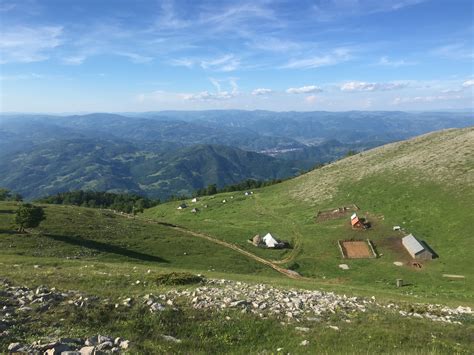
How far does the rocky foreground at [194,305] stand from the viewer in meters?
13.1

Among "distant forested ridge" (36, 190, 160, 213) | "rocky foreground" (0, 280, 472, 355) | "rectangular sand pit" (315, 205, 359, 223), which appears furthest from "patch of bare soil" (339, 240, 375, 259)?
"distant forested ridge" (36, 190, 160, 213)

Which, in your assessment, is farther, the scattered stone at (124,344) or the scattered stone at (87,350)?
the scattered stone at (124,344)

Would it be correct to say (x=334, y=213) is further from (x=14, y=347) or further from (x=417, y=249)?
(x=14, y=347)

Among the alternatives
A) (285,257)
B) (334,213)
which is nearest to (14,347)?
(285,257)

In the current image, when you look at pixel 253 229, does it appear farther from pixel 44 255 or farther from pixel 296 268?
pixel 44 255

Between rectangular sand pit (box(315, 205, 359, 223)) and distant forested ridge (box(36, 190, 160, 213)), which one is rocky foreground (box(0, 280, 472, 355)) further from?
distant forested ridge (box(36, 190, 160, 213))

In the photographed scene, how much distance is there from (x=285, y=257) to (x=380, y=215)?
27.6 m

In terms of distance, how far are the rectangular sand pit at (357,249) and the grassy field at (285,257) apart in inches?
60.1

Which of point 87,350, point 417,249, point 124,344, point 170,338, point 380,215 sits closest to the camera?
point 87,350

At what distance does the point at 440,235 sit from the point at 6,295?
67.4m

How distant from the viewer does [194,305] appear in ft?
66.0

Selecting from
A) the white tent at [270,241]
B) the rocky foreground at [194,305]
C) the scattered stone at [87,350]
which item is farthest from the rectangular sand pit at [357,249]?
the scattered stone at [87,350]

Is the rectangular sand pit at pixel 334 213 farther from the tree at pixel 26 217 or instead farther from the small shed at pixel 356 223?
the tree at pixel 26 217

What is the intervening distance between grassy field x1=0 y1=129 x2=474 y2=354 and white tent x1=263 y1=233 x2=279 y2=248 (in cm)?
280
